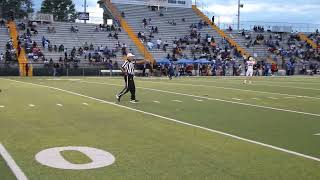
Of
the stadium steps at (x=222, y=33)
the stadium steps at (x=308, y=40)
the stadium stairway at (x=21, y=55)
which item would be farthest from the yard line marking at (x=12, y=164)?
the stadium steps at (x=308, y=40)

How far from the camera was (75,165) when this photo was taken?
705cm

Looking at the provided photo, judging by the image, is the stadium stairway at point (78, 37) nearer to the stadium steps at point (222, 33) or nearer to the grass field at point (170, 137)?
the stadium steps at point (222, 33)

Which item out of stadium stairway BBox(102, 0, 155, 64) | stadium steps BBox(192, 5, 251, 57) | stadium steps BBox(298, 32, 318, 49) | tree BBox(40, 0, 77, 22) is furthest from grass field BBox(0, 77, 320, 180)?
tree BBox(40, 0, 77, 22)

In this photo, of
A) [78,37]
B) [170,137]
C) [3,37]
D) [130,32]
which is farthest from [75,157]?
[130,32]

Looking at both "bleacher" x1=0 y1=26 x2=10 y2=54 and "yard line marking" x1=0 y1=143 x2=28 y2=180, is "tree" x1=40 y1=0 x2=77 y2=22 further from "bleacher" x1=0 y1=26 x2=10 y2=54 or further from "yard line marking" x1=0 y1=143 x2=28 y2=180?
"yard line marking" x1=0 y1=143 x2=28 y2=180

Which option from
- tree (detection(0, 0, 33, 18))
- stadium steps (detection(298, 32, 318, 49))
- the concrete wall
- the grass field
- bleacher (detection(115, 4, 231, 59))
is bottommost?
the grass field

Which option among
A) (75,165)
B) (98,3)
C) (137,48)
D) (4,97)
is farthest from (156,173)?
(98,3)

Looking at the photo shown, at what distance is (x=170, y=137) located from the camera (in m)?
9.56

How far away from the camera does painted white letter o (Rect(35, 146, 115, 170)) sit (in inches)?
276

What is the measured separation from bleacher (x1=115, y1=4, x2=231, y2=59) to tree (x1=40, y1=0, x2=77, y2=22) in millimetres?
32646

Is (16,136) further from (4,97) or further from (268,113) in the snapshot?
(4,97)

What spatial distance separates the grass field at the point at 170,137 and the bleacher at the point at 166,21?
3813cm

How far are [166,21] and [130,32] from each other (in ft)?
22.3

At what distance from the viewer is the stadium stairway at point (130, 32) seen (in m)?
50.3
